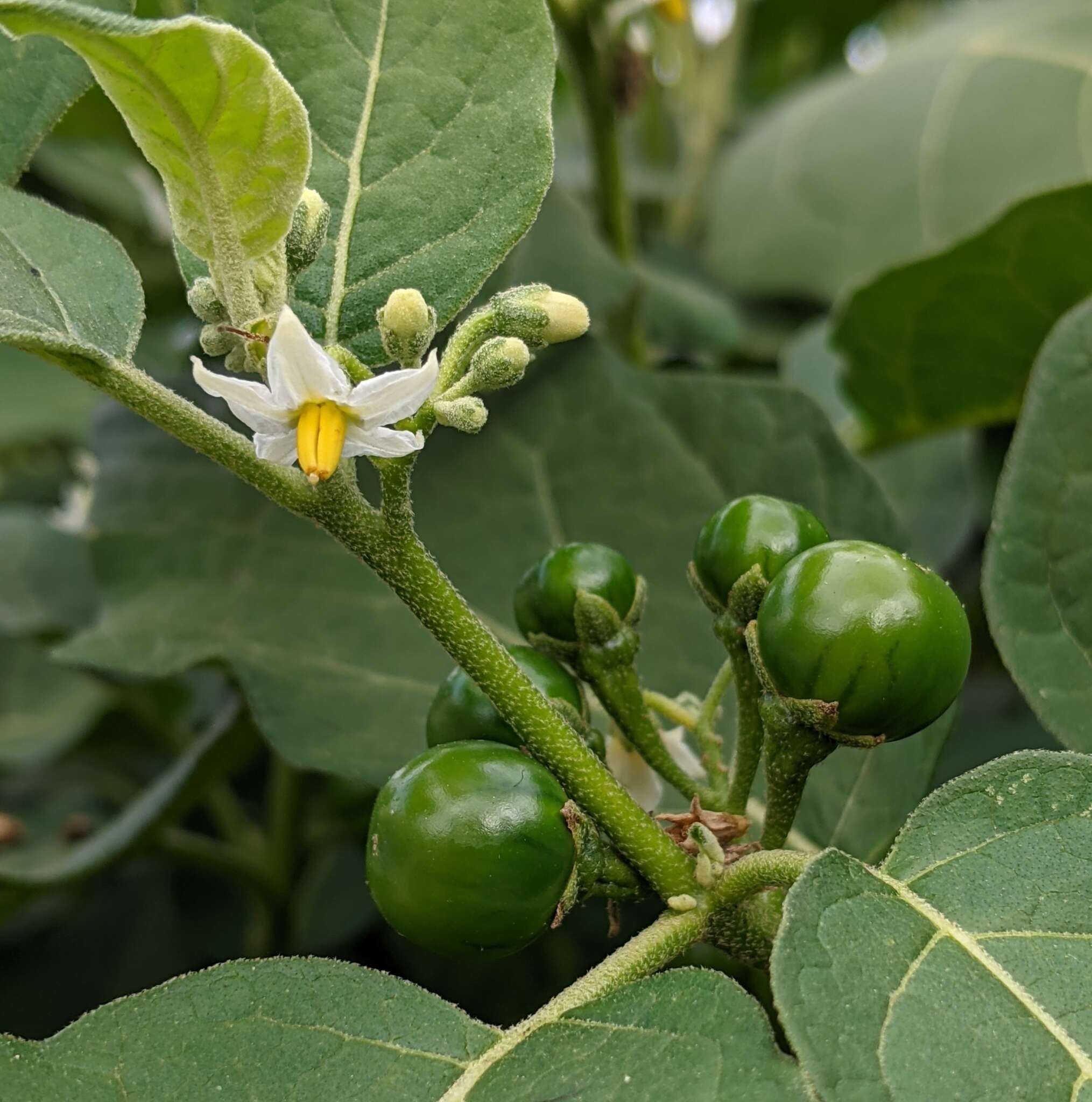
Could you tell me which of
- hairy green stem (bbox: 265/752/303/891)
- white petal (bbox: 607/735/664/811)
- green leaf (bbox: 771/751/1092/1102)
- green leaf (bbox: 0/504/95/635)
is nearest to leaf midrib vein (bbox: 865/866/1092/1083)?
green leaf (bbox: 771/751/1092/1102)

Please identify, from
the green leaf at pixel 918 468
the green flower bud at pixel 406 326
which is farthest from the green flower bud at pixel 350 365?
the green leaf at pixel 918 468

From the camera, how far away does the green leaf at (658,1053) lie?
0.73m

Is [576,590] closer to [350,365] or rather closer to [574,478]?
[350,365]

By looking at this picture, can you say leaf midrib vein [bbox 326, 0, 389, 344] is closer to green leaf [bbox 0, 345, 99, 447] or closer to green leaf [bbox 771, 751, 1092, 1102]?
green leaf [bbox 771, 751, 1092, 1102]

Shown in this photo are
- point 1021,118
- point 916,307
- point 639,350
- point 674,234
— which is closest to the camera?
point 916,307

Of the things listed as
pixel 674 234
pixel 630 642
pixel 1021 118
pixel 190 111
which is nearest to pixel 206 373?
pixel 190 111

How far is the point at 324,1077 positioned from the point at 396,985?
0.09 meters

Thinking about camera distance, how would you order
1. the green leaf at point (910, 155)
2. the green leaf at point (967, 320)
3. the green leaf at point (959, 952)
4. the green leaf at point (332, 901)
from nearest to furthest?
the green leaf at point (959, 952), the green leaf at point (967, 320), the green leaf at point (332, 901), the green leaf at point (910, 155)

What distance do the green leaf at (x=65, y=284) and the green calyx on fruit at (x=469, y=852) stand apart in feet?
1.28

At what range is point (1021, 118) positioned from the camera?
8.36 ft

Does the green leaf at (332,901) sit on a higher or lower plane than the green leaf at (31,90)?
lower

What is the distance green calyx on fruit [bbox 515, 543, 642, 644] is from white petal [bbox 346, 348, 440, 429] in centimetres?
26

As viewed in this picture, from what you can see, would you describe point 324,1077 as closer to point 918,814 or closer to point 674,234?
point 918,814

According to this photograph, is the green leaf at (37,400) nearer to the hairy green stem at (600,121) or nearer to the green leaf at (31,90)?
the hairy green stem at (600,121)
